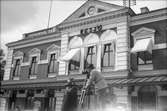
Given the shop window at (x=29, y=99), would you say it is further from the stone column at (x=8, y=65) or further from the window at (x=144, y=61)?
the window at (x=144, y=61)

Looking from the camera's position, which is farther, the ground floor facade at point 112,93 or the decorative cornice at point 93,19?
the decorative cornice at point 93,19

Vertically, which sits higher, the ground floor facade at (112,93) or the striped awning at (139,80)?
the striped awning at (139,80)

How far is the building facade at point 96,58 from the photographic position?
1491 cm

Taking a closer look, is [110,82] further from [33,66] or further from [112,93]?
[33,66]

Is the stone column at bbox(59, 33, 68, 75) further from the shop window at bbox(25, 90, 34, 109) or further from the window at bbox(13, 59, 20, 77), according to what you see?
the window at bbox(13, 59, 20, 77)

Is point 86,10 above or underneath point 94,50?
above

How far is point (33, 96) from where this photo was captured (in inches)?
836

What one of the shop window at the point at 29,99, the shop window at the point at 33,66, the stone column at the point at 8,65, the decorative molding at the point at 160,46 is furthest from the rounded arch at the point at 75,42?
the stone column at the point at 8,65

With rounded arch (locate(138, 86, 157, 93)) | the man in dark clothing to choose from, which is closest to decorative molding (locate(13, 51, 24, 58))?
rounded arch (locate(138, 86, 157, 93))

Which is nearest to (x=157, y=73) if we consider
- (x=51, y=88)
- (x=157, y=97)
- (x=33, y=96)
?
(x=157, y=97)

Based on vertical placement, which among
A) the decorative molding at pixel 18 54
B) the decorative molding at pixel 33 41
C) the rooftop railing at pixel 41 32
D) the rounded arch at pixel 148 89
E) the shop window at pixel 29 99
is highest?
the rooftop railing at pixel 41 32

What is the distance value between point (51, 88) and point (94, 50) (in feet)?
15.1

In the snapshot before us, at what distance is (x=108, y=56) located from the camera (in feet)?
56.9

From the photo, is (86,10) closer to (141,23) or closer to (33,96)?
(141,23)
